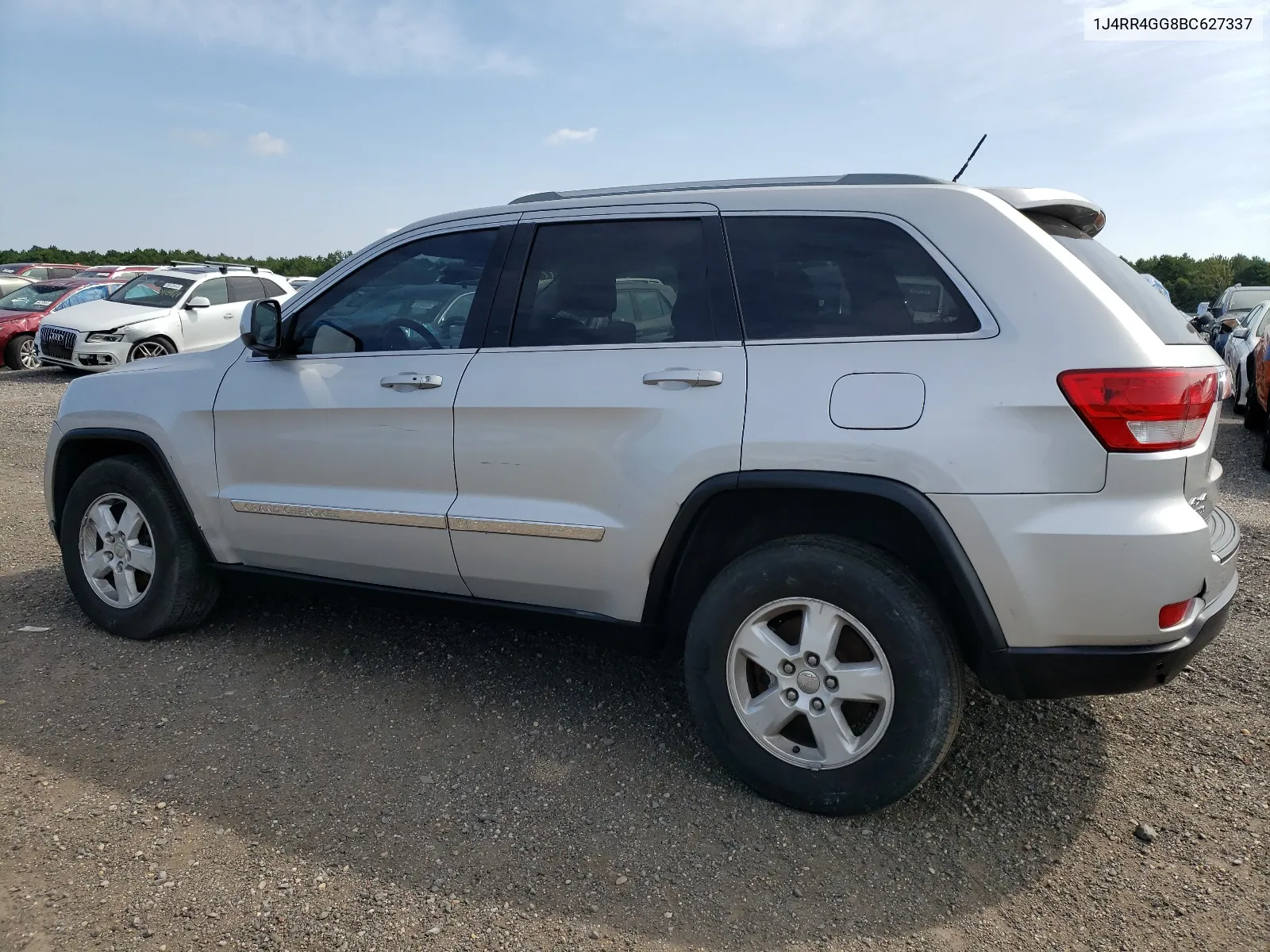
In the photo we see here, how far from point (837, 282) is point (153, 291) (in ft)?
47.6

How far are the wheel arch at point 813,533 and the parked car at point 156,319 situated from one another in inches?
487

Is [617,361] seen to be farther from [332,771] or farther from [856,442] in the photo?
[332,771]

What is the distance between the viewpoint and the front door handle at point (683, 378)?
305cm

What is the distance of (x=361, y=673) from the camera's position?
4.10 meters

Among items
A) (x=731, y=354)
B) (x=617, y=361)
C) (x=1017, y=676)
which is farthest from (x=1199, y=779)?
(x=617, y=361)

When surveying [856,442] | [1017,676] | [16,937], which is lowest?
[16,937]

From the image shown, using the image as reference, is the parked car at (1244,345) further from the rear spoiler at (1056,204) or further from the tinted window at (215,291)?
the tinted window at (215,291)

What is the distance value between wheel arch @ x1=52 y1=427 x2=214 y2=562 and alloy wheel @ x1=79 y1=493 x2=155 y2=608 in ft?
0.71

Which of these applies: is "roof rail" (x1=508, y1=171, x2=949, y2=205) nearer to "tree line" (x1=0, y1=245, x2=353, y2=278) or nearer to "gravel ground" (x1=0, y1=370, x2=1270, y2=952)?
"gravel ground" (x1=0, y1=370, x2=1270, y2=952)

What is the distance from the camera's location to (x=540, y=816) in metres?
3.04

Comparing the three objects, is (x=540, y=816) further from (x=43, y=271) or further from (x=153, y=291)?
(x=43, y=271)

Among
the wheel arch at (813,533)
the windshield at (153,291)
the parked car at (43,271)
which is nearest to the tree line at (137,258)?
the parked car at (43,271)

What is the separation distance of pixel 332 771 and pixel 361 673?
2.70 feet

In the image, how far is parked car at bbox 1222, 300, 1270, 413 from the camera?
441 inches
